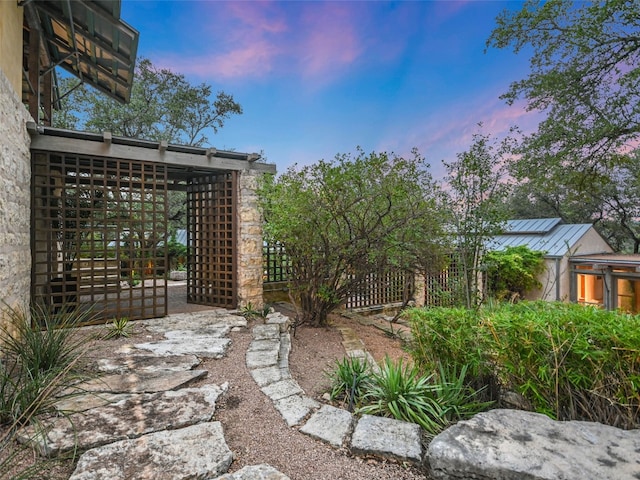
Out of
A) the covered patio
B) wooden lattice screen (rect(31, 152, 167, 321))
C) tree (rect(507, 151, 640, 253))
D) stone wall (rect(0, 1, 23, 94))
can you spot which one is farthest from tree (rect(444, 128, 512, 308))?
tree (rect(507, 151, 640, 253))

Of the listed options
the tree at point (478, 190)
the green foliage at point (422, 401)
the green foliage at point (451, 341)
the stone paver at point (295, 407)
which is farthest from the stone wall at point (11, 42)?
the tree at point (478, 190)

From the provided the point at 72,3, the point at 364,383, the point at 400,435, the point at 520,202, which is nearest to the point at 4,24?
the point at 72,3

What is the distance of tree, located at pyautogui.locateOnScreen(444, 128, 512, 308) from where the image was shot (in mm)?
4648

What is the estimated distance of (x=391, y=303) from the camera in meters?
8.32

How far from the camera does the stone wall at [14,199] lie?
10.6ft

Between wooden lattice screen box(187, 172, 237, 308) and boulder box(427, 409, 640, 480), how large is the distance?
14.8ft

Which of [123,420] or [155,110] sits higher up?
[155,110]

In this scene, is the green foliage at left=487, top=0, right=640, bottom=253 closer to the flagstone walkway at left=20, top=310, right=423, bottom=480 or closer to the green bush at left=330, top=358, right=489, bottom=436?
the green bush at left=330, top=358, right=489, bottom=436

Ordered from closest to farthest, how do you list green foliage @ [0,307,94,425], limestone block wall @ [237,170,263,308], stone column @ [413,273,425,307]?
green foliage @ [0,307,94,425] → limestone block wall @ [237,170,263,308] → stone column @ [413,273,425,307]

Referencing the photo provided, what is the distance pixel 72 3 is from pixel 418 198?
573 centimetres

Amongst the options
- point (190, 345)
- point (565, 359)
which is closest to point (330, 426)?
point (565, 359)

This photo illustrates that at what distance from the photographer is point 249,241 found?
220 inches

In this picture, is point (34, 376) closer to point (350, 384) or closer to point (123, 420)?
point (123, 420)

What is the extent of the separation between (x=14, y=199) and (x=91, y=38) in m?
3.09
